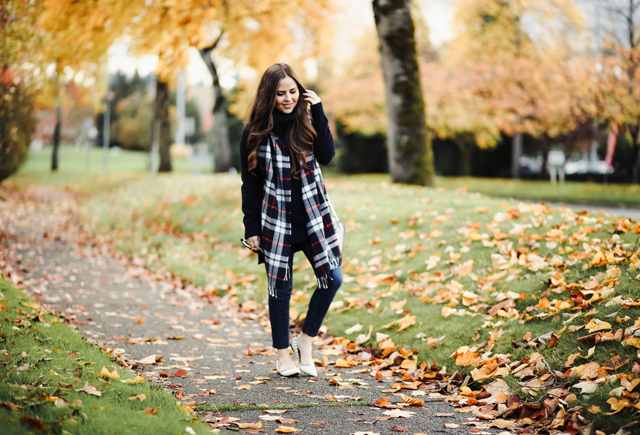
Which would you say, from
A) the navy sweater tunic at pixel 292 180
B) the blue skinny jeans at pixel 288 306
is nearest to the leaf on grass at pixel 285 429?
the blue skinny jeans at pixel 288 306

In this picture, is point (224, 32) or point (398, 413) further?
point (224, 32)

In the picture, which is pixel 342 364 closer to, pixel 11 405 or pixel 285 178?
pixel 285 178

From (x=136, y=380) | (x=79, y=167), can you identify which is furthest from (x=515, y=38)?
(x=79, y=167)

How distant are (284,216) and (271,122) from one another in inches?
24.6

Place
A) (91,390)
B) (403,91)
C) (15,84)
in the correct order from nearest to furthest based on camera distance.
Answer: (91,390), (403,91), (15,84)

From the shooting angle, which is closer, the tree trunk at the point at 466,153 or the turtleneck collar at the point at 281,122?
the turtleneck collar at the point at 281,122

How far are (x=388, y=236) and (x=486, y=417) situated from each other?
3949mm

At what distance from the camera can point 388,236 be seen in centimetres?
694

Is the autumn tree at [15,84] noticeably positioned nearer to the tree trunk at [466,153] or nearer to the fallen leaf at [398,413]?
the fallen leaf at [398,413]

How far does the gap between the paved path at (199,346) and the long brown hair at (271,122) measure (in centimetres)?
148

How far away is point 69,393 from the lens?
270cm

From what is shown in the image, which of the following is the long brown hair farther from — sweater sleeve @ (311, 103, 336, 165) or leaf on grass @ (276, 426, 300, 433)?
leaf on grass @ (276, 426, 300, 433)

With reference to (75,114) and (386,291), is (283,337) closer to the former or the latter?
(386,291)

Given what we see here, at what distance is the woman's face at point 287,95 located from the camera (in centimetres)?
350
